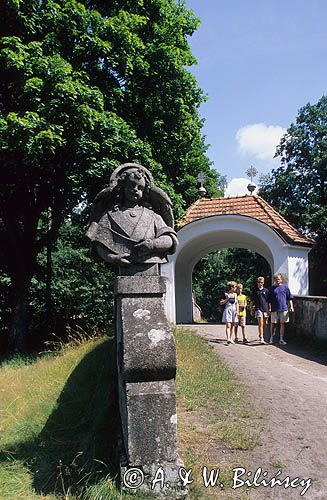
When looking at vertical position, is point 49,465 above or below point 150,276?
below

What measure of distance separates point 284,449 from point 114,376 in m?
2.08

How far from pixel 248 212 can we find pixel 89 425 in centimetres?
1027

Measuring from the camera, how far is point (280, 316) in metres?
11.2

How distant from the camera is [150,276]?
4191mm

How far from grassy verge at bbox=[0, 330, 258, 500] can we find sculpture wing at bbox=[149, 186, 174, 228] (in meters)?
2.02

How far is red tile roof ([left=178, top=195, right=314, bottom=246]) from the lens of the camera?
13828 mm

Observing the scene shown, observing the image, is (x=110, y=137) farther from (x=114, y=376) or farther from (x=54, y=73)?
(x=114, y=376)

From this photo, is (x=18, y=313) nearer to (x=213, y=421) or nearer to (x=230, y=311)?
(x=230, y=311)

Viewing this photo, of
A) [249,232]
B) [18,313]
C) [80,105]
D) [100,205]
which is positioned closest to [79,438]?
[100,205]

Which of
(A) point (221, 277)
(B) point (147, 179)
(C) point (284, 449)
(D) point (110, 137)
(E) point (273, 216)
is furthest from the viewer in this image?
(A) point (221, 277)

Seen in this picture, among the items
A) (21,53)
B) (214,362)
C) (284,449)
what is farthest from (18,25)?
(284,449)

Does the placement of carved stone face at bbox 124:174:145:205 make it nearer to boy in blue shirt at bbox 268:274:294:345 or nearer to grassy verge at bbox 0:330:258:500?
grassy verge at bbox 0:330:258:500

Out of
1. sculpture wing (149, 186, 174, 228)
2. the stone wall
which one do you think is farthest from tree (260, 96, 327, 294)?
sculpture wing (149, 186, 174, 228)

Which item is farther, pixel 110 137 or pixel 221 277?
pixel 221 277
